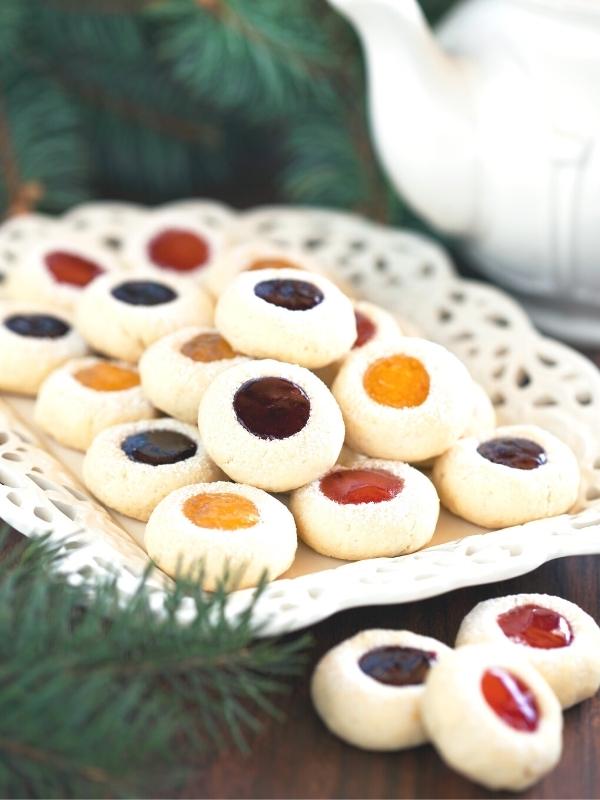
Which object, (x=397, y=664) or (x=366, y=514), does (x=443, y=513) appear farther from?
(x=397, y=664)

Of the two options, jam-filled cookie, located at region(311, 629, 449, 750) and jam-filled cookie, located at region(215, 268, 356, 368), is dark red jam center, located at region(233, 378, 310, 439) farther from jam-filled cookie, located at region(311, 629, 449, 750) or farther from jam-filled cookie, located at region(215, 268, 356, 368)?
jam-filled cookie, located at region(311, 629, 449, 750)

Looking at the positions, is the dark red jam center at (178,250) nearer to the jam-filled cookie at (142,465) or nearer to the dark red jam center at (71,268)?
the dark red jam center at (71,268)

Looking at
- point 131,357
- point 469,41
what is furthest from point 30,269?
point 469,41

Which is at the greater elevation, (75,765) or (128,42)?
(128,42)

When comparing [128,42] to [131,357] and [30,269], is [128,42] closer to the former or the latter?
[30,269]

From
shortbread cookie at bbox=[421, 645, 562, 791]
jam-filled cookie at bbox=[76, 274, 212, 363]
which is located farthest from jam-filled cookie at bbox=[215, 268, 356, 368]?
shortbread cookie at bbox=[421, 645, 562, 791]

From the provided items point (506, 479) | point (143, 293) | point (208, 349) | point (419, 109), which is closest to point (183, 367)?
point (208, 349)

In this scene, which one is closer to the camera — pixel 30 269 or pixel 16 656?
pixel 16 656
